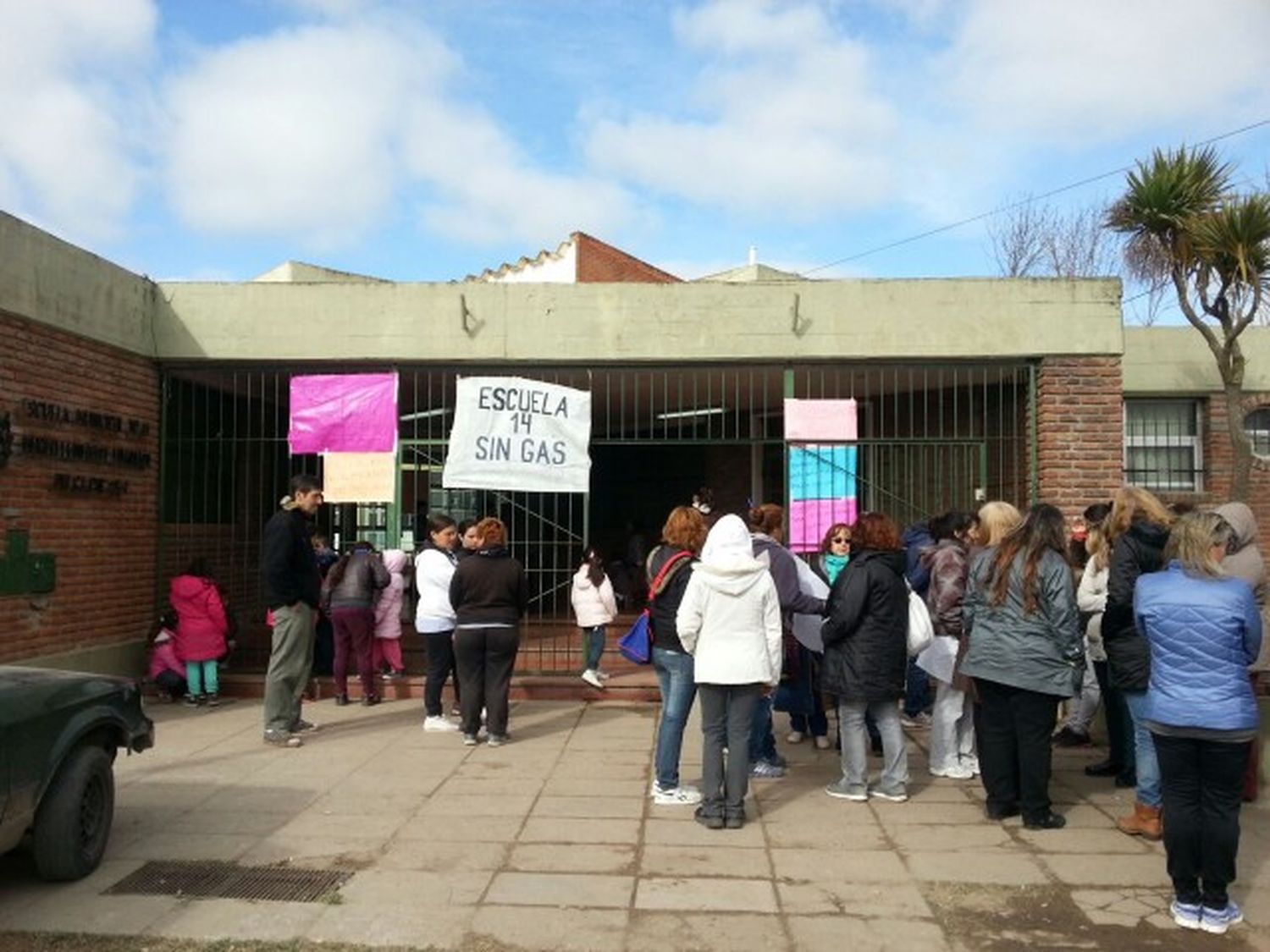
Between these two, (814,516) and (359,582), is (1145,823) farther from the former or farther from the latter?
(359,582)

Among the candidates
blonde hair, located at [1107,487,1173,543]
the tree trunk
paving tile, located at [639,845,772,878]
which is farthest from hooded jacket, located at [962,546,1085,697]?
the tree trunk

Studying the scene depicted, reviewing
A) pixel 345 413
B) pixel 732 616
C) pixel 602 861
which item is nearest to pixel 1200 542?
pixel 732 616

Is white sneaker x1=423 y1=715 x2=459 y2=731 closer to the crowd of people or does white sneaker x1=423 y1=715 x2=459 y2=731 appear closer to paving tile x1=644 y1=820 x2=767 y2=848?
the crowd of people

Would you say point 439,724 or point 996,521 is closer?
point 996,521

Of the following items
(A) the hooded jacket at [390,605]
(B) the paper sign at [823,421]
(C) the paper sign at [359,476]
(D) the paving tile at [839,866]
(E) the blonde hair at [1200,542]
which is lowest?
(D) the paving tile at [839,866]

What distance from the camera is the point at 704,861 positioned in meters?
5.05

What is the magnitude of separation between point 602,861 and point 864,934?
1381 mm

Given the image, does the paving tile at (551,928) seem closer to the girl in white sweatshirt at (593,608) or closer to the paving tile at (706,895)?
the paving tile at (706,895)

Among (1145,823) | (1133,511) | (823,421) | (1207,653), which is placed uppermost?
(823,421)

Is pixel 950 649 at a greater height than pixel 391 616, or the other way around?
pixel 950 649

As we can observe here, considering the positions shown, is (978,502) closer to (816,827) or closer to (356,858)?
(816,827)

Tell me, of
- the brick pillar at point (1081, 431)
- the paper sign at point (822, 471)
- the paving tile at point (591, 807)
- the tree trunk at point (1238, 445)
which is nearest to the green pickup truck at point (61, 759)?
the paving tile at point (591, 807)

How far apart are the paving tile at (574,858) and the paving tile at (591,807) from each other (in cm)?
51

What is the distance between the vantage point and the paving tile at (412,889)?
4.57 meters
